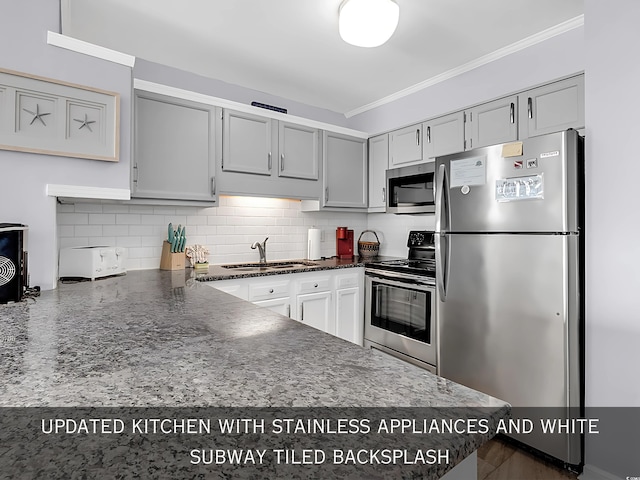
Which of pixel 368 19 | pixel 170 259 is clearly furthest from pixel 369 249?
pixel 368 19

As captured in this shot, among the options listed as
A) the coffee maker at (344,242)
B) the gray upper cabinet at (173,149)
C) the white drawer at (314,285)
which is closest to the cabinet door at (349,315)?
the white drawer at (314,285)

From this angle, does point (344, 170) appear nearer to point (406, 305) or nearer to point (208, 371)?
point (406, 305)

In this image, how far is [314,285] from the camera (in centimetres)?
294

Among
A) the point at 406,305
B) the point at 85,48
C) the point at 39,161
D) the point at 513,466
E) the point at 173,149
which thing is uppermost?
the point at 85,48

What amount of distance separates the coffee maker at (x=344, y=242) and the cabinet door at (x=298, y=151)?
2.23 ft

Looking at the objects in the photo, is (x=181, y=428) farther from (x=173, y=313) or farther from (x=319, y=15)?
(x=319, y=15)

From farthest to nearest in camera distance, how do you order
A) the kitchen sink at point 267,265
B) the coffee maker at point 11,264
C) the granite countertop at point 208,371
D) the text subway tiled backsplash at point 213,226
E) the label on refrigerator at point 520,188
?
the kitchen sink at point 267,265 < the text subway tiled backsplash at point 213,226 < the label on refrigerator at point 520,188 < the coffee maker at point 11,264 < the granite countertop at point 208,371

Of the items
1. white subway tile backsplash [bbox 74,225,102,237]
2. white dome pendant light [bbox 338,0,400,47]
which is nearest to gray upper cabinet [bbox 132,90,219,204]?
white subway tile backsplash [bbox 74,225,102,237]

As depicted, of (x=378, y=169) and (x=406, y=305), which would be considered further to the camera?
(x=378, y=169)

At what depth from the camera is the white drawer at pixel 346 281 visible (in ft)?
10.1

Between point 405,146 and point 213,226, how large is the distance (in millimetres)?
1854

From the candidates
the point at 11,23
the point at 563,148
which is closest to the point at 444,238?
the point at 563,148

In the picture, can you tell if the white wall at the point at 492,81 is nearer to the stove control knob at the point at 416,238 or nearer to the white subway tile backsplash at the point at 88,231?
the stove control knob at the point at 416,238

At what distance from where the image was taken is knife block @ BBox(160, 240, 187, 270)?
8.79ft
